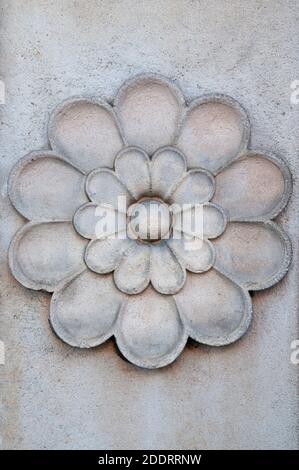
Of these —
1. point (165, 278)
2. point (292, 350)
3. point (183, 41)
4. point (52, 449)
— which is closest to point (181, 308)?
point (165, 278)

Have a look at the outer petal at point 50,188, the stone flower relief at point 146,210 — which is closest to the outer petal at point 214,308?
the stone flower relief at point 146,210

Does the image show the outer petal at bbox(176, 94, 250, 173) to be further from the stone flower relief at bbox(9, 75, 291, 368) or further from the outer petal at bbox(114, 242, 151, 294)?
the outer petal at bbox(114, 242, 151, 294)

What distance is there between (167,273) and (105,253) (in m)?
0.15

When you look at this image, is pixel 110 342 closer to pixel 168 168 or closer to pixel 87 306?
pixel 87 306

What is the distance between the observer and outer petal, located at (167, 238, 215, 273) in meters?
2.58

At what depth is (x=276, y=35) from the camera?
2635 mm

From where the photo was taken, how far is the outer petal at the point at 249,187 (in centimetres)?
260

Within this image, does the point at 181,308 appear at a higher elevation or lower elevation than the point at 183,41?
lower

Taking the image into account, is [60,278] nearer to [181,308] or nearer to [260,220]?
[181,308]

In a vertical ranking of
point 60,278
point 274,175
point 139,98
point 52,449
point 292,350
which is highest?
point 139,98

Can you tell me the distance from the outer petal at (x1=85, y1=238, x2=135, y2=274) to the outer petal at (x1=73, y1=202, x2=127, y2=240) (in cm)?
1

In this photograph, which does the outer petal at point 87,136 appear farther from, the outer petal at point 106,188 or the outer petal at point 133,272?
the outer petal at point 133,272

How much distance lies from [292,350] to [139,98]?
0.67 m

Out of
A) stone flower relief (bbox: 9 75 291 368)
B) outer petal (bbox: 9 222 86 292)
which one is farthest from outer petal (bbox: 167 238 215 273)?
outer petal (bbox: 9 222 86 292)
